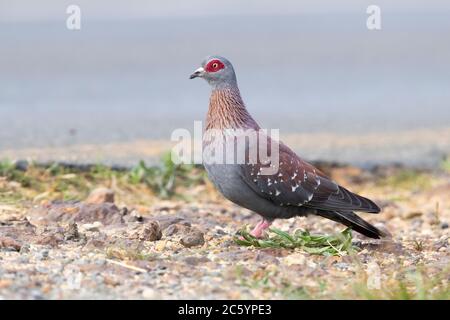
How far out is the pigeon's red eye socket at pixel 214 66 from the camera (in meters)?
7.17

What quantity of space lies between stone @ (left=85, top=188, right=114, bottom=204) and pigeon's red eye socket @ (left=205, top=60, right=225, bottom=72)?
1.48m

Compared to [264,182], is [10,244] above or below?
below

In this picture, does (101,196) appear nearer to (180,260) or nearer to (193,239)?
(193,239)

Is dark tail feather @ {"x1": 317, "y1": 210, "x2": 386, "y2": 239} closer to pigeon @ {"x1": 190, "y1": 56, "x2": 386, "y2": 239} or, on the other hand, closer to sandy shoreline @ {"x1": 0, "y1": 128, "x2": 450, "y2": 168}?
pigeon @ {"x1": 190, "y1": 56, "x2": 386, "y2": 239}

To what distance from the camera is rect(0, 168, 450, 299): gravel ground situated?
16.8 feet

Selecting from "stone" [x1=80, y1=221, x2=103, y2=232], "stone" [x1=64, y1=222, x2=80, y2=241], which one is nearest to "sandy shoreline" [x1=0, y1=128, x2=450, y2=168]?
"stone" [x1=80, y1=221, x2=103, y2=232]

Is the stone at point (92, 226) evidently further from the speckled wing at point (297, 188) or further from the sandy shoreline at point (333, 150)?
the sandy shoreline at point (333, 150)

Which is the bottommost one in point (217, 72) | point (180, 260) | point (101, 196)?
point (180, 260)

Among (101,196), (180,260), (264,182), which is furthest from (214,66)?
(180,260)

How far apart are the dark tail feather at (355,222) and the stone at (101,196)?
186 cm

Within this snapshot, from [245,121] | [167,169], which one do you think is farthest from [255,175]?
[167,169]

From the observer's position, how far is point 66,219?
23.9 ft

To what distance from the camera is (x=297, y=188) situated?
6863 mm

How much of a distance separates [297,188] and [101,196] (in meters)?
1.88
